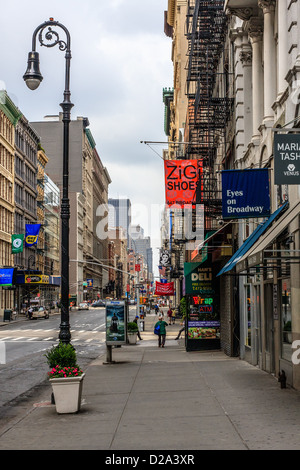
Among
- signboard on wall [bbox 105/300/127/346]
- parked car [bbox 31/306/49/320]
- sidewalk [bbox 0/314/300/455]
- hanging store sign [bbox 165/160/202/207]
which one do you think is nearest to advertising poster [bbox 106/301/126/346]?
signboard on wall [bbox 105/300/127/346]

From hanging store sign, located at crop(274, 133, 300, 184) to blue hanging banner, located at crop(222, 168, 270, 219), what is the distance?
16.8 ft

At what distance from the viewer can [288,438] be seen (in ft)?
31.1

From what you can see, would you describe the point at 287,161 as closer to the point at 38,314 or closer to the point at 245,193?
the point at 245,193

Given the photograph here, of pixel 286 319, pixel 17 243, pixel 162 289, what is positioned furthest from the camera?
pixel 17 243

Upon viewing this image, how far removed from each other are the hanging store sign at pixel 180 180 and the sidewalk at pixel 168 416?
7383 mm

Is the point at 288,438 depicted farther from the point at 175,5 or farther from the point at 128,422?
the point at 175,5

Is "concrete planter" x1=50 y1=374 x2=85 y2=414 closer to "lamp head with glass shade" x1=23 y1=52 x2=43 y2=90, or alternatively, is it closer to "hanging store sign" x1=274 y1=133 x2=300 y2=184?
"hanging store sign" x1=274 y1=133 x2=300 y2=184

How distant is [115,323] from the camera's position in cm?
2619

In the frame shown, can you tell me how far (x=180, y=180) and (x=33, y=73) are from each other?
9892 mm

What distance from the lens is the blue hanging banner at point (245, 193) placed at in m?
17.3

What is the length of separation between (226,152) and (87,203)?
137394mm

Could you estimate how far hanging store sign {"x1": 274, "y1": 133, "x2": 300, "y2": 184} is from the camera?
12.0 metres

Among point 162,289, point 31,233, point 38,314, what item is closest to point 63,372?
point 162,289

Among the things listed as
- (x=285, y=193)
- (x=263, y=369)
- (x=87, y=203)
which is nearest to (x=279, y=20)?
(x=285, y=193)
